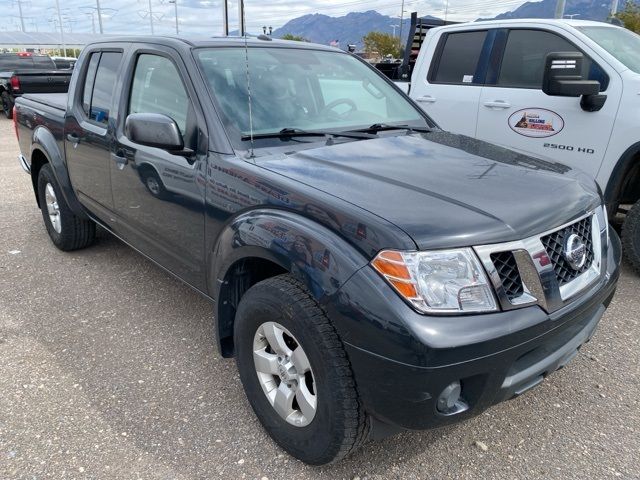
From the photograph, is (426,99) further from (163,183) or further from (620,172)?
(163,183)

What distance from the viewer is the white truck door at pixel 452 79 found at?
17.0 ft

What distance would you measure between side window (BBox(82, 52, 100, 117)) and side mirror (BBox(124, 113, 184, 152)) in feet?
5.00

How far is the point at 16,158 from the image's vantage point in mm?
9594

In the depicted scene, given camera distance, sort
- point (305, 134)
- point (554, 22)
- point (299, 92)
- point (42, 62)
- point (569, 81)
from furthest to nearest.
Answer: point (42, 62), point (554, 22), point (569, 81), point (299, 92), point (305, 134)

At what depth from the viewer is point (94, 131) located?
3688 millimetres

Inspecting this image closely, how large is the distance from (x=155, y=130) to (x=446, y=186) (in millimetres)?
1414

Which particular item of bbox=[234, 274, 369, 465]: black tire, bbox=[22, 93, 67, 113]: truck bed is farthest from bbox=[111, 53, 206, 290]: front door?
bbox=[22, 93, 67, 113]: truck bed

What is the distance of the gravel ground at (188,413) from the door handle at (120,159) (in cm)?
103

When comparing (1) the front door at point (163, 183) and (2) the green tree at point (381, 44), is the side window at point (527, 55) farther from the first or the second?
(2) the green tree at point (381, 44)

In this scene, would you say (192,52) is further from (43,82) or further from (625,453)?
(43,82)

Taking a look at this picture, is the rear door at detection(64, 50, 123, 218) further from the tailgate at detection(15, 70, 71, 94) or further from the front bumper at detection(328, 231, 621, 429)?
the tailgate at detection(15, 70, 71, 94)

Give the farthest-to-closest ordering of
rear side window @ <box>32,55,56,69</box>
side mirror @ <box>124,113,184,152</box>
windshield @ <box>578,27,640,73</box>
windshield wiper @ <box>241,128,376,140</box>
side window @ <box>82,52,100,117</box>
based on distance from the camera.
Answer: rear side window @ <box>32,55,56,69</box> → windshield @ <box>578,27,640,73</box> → side window @ <box>82,52,100,117</box> → windshield wiper @ <box>241,128,376,140</box> → side mirror @ <box>124,113,184,152</box>

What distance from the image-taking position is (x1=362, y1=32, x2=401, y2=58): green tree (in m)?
59.0

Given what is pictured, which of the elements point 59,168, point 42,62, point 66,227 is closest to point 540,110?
point 59,168
